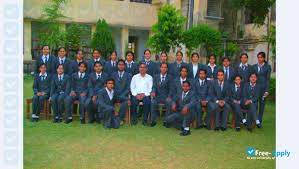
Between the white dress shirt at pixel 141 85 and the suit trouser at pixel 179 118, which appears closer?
the suit trouser at pixel 179 118

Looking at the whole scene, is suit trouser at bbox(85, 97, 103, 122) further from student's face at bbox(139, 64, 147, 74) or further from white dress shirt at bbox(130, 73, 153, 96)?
student's face at bbox(139, 64, 147, 74)

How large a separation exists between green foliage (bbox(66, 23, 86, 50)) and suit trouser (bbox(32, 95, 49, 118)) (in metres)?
6.36

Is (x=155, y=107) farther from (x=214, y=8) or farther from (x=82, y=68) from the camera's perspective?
(x=214, y=8)

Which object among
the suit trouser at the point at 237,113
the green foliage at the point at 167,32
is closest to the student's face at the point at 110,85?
the suit trouser at the point at 237,113

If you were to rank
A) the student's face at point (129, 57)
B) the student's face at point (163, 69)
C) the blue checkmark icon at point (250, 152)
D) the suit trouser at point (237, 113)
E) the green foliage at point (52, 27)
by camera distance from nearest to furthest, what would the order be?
the blue checkmark icon at point (250, 152) < the suit trouser at point (237, 113) < the student's face at point (163, 69) < the student's face at point (129, 57) < the green foliage at point (52, 27)

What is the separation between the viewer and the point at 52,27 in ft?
43.2

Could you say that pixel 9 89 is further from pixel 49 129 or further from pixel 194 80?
pixel 194 80

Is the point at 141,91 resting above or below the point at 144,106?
above

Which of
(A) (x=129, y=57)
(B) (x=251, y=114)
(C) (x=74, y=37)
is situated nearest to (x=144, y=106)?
(A) (x=129, y=57)

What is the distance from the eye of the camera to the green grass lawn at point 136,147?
15.2 ft

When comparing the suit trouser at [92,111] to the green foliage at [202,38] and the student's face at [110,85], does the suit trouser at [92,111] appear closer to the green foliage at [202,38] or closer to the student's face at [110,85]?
the student's face at [110,85]

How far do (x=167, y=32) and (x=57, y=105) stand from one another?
17.3ft

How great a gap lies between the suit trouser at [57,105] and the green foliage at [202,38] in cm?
585
